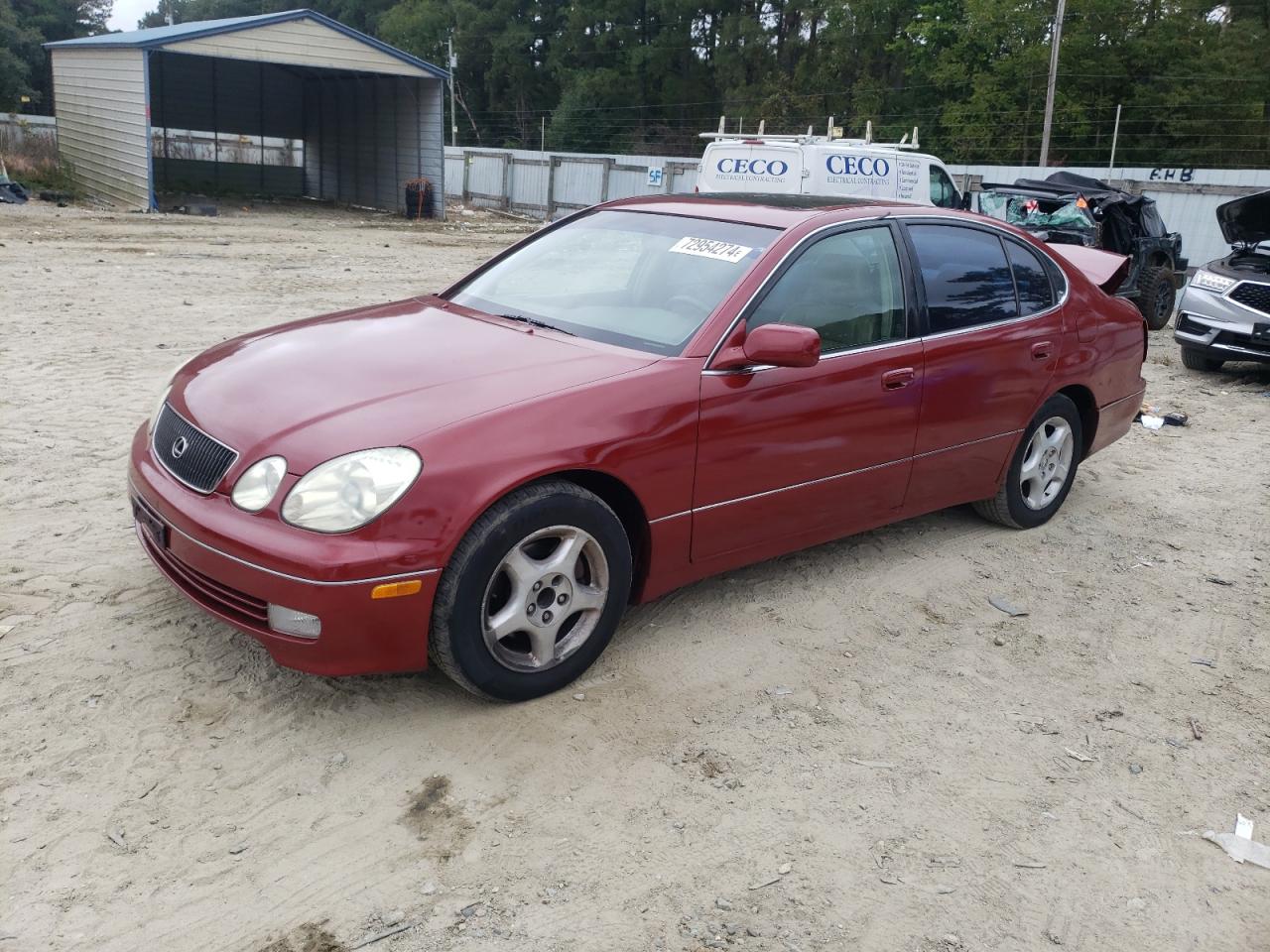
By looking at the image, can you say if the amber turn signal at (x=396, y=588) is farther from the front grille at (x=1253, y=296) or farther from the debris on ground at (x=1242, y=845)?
the front grille at (x=1253, y=296)

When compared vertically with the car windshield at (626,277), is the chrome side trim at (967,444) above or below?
below

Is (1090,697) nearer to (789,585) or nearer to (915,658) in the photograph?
(915,658)

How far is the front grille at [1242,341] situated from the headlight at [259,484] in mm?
9875

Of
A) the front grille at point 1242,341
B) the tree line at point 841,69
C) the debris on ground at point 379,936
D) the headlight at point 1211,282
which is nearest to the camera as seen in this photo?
the debris on ground at point 379,936

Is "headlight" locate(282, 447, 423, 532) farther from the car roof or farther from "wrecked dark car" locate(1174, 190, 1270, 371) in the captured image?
"wrecked dark car" locate(1174, 190, 1270, 371)

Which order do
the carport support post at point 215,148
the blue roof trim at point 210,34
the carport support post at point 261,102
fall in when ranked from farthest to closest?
1. the carport support post at point 261,102
2. the carport support post at point 215,148
3. the blue roof trim at point 210,34

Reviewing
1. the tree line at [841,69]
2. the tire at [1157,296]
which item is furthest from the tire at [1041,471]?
the tree line at [841,69]

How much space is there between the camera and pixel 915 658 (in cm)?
434

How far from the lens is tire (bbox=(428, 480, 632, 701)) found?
3.43 m

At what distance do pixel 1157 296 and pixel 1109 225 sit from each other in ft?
3.56

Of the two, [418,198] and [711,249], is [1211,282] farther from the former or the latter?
[418,198]

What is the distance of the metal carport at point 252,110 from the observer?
81.4ft

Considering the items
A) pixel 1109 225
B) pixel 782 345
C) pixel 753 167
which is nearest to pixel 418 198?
pixel 753 167

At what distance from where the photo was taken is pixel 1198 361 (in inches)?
445
